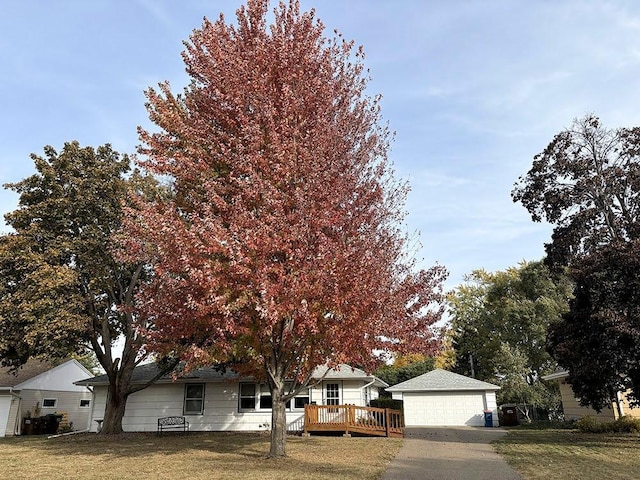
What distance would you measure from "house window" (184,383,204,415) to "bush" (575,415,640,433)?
18142 mm

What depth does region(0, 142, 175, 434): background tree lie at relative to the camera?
17.0 metres

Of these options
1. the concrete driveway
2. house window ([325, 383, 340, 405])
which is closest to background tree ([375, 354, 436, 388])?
house window ([325, 383, 340, 405])

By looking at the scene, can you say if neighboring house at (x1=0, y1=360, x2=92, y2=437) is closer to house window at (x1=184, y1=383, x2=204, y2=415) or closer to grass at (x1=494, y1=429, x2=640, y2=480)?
house window at (x1=184, y1=383, x2=204, y2=415)

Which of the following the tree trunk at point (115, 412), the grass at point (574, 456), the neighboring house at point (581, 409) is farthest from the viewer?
the neighboring house at point (581, 409)

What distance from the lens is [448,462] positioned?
38.3 ft

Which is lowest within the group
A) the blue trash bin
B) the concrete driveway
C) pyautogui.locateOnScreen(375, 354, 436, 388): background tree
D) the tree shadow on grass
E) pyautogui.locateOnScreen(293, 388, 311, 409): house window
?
the blue trash bin

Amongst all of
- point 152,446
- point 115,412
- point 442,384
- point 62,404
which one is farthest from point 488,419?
point 62,404

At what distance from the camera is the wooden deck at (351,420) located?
61.9 feet

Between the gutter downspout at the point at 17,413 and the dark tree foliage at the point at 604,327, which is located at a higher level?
the dark tree foliage at the point at 604,327

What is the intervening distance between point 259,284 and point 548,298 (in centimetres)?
3416

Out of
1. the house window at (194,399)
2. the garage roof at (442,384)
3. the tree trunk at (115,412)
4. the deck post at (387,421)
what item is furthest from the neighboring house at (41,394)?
the garage roof at (442,384)

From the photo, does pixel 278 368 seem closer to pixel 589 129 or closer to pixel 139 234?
pixel 139 234

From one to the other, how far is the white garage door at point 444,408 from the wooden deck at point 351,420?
330 inches

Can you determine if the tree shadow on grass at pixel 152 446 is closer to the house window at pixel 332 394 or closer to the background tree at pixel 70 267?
the background tree at pixel 70 267
